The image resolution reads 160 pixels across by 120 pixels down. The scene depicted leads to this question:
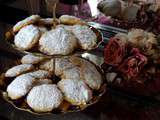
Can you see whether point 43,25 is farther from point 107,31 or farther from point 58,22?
point 107,31

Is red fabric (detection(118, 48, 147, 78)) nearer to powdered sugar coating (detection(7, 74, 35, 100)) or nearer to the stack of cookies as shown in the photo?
the stack of cookies

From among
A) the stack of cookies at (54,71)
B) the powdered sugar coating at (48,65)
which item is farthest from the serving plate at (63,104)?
the powdered sugar coating at (48,65)

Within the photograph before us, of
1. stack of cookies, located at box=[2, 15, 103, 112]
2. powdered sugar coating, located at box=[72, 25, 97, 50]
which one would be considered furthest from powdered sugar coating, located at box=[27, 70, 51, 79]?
powdered sugar coating, located at box=[72, 25, 97, 50]

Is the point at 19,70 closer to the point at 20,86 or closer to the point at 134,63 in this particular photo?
the point at 20,86

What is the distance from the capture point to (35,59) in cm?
84

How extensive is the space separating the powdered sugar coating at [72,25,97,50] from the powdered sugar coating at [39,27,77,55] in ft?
0.05

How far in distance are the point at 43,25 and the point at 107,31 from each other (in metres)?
0.26

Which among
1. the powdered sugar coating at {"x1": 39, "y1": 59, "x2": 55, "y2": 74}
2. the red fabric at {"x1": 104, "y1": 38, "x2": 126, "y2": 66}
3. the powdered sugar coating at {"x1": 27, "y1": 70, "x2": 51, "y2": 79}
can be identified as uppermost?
the red fabric at {"x1": 104, "y1": 38, "x2": 126, "y2": 66}

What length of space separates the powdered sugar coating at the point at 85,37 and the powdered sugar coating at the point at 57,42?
2 centimetres

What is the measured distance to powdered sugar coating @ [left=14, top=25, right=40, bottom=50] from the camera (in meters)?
0.71

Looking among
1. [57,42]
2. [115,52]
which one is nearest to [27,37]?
[57,42]

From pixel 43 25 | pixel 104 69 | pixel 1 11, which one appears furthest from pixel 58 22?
pixel 1 11

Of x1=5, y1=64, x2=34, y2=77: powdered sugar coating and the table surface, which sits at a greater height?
x1=5, y1=64, x2=34, y2=77: powdered sugar coating

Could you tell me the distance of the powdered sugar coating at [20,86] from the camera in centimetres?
72
